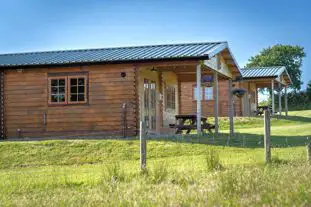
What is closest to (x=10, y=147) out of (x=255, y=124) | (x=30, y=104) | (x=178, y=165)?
(x=30, y=104)

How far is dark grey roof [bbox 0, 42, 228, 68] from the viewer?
19.5 meters

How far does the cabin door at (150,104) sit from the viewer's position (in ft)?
74.6

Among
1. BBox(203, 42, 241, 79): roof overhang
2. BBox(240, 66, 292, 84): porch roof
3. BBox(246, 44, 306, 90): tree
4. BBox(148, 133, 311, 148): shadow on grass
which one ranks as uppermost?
BBox(246, 44, 306, 90): tree

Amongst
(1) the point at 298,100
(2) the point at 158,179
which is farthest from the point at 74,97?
(1) the point at 298,100

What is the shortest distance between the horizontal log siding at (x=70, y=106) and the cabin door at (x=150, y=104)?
233cm

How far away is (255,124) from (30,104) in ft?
41.4

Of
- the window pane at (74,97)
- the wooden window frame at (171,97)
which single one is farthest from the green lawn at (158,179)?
the wooden window frame at (171,97)

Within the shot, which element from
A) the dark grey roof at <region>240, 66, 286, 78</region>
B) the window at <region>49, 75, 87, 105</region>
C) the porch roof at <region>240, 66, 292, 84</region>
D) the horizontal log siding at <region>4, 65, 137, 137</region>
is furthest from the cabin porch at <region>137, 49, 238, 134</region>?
the dark grey roof at <region>240, 66, 286, 78</region>

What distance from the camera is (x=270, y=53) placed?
234 ft

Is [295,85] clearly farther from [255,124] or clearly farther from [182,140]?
[182,140]

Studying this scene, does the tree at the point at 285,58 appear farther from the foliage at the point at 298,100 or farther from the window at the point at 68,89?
the window at the point at 68,89

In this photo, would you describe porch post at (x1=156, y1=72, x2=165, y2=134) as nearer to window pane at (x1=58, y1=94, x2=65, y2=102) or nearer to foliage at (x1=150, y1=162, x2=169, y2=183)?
window pane at (x1=58, y1=94, x2=65, y2=102)

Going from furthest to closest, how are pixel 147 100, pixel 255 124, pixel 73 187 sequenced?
pixel 255 124
pixel 147 100
pixel 73 187

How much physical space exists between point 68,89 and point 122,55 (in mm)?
2423
